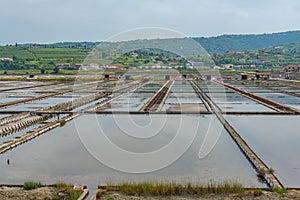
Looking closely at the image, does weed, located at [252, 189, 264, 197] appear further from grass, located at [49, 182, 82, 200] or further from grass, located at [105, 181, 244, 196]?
grass, located at [49, 182, 82, 200]

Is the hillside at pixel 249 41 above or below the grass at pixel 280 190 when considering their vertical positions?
above

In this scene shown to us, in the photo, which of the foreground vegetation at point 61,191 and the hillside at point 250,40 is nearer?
the foreground vegetation at point 61,191

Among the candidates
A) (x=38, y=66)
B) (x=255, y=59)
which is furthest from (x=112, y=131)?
(x=255, y=59)

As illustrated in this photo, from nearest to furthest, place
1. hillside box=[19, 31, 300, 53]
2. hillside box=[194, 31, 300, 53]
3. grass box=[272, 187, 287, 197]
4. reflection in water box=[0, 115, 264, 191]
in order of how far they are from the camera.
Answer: grass box=[272, 187, 287, 197], reflection in water box=[0, 115, 264, 191], hillside box=[194, 31, 300, 53], hillside box=[19, 31, 300, 53]

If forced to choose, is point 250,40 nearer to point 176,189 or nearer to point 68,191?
point 176,189

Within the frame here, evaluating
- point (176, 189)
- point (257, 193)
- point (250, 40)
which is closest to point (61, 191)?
point (176, 189)

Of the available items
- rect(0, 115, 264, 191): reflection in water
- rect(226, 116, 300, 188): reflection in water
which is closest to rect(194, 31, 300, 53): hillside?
rect(226, 116, 300, 188): reflection in water

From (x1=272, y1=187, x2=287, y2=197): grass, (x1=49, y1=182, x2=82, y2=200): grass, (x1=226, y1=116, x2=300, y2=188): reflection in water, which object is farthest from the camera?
(x1=226, y1=116, x2=300, y2=188): reflection in water

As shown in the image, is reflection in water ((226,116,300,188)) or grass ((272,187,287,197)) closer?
grass ((272,187,287,197))

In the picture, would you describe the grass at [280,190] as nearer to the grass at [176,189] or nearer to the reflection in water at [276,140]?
the grass at [176,189]

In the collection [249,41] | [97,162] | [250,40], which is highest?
[250,40]

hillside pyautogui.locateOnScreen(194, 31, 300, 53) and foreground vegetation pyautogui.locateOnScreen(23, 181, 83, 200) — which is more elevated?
hillside pyautogui.locateOnScreen(194, 31, 300, 53)

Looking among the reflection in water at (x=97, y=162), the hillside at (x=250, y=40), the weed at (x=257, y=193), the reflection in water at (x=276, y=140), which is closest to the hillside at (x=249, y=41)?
the hillside at (x=250, y=40)
